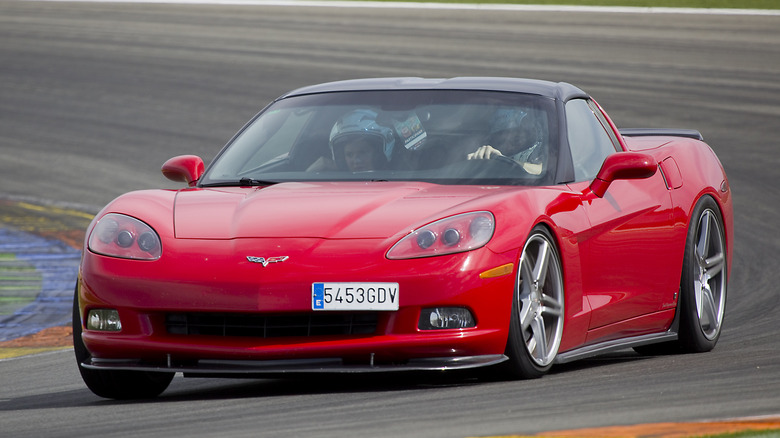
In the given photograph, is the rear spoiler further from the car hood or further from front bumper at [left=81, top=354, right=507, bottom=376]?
front bumper at [left=81, top=354, right=507, bottom=376]

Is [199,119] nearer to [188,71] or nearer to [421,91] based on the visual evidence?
[188,71]

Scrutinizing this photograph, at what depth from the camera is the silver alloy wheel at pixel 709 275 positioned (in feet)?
25.4

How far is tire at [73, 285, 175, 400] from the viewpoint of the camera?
616cm

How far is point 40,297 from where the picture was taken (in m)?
10.9

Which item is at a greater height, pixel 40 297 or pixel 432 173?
pixel 432 173

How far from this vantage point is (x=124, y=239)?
595 centimetres

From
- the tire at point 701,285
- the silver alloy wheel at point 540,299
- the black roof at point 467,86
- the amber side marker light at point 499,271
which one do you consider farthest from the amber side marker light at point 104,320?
the tire at point 701,285

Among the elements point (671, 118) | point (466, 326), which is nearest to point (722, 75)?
point (671, 118)

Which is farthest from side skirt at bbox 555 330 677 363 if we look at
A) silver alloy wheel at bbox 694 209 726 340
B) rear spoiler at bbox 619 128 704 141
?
rear spoiler at bbox 619 128 704 141

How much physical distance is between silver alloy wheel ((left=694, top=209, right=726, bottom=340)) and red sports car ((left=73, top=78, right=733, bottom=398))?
0.14m

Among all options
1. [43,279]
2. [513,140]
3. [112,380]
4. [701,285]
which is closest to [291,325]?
[112,380]

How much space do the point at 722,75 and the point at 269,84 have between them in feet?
21.5

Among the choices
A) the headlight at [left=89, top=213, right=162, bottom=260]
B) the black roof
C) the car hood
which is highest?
the black roof

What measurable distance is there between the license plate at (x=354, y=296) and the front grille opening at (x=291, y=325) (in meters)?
0.07
